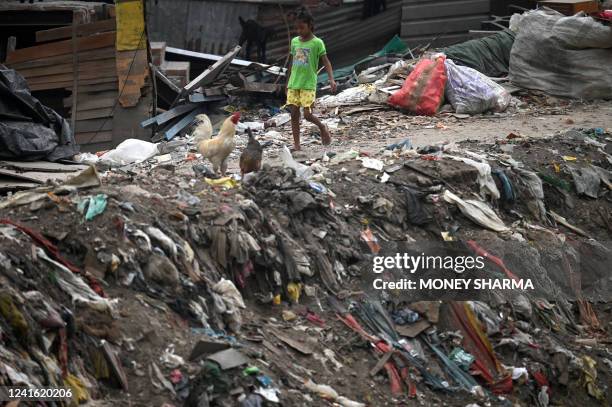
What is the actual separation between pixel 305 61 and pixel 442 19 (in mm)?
7669

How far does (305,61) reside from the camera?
28.5ft

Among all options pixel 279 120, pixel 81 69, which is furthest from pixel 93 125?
pixel 279 120

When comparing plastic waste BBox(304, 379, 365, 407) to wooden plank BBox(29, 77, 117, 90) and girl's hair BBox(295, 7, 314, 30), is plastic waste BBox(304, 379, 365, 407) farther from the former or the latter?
wooden plank BBox(29, 77, 117, 90)

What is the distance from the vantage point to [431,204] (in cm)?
780

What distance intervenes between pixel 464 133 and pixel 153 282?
20.0 feet

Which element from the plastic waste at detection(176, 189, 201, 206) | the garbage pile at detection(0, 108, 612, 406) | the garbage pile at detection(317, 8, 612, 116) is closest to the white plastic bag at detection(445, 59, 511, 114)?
the garbage pile at detection(317, 8, 612, 116)

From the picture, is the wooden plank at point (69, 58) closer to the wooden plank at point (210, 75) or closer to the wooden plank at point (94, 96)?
the wooden plank at point (94, 96)

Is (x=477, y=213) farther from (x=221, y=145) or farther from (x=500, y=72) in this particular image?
(x=500, y=72)

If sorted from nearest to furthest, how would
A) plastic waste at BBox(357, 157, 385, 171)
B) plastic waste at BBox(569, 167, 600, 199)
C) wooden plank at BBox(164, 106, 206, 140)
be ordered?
plastic waste at BBox(357, 157, 385, 171) → plastic waste at BBox(569, 167, 600, 199) → wooden plank at BBox(164, 106, 206, 140)

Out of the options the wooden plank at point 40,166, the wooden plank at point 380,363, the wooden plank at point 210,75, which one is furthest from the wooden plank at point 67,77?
the wooden plank at point 380,363

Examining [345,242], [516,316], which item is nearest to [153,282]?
[345,242]

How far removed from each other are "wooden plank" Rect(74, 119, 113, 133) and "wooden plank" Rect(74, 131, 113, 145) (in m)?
0.04

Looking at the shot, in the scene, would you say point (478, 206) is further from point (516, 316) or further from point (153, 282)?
point (153, 282)

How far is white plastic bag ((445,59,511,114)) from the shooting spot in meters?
11.8
